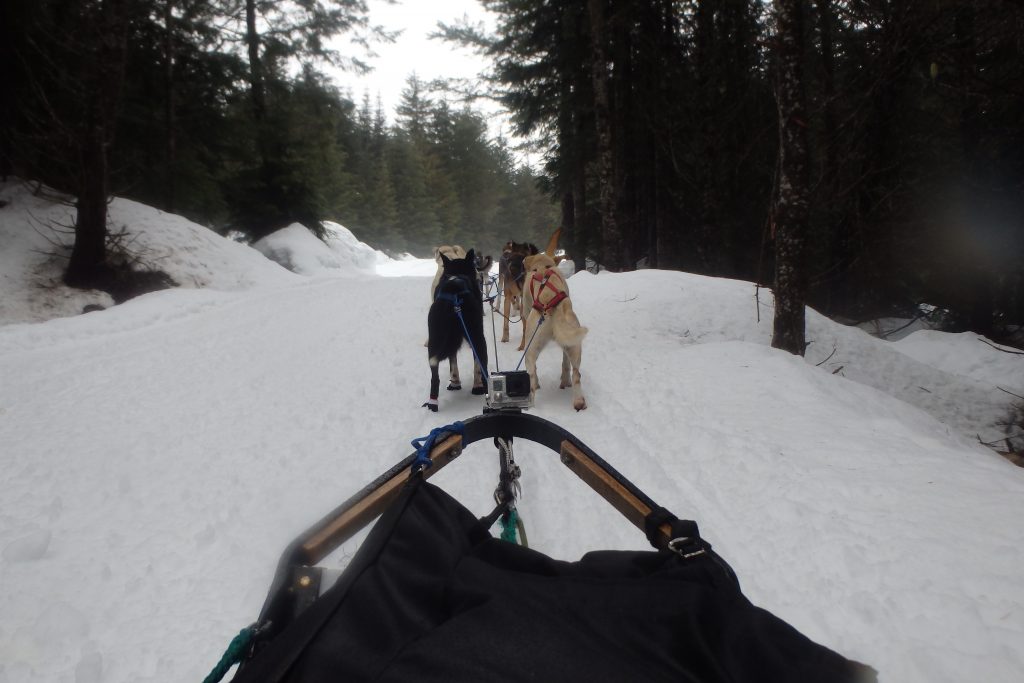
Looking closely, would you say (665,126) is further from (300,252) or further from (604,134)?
(300,252)

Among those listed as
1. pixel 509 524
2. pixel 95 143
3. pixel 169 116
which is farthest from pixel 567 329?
pixel 169 116

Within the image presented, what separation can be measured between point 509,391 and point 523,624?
139cm

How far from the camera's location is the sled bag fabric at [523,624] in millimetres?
1019

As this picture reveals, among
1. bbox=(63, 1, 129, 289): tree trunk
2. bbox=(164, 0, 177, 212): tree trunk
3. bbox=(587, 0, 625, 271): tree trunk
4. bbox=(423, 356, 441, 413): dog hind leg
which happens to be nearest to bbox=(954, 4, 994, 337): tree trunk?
bbox=(587, 0, 625, 271): tree trunk

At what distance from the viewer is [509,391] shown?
2506mm

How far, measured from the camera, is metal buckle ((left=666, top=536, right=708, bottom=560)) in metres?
1.34

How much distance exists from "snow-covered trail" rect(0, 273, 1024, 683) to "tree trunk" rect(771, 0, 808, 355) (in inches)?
38.9

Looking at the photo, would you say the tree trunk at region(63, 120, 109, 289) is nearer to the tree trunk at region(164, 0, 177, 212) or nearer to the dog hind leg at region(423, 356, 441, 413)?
the tree trunk at region(164, 0, 177, 212)

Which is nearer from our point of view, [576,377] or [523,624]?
[523,624]

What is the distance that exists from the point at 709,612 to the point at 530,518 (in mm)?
2229

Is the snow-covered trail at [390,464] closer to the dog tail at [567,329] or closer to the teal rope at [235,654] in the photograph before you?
the dog tail at [567,329]

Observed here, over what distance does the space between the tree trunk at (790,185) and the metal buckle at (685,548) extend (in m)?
6.94

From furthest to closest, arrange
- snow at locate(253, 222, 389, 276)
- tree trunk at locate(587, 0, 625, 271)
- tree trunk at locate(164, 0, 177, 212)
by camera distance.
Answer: snow at locate(253, 222, 389, 276) < tree trunk at locate(164, 0, 177, 212) < tree trunk at locate(587, 0, 625, 271)

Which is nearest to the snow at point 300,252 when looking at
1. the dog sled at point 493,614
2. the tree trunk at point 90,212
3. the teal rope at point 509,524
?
the tree trunk at point 90,212
